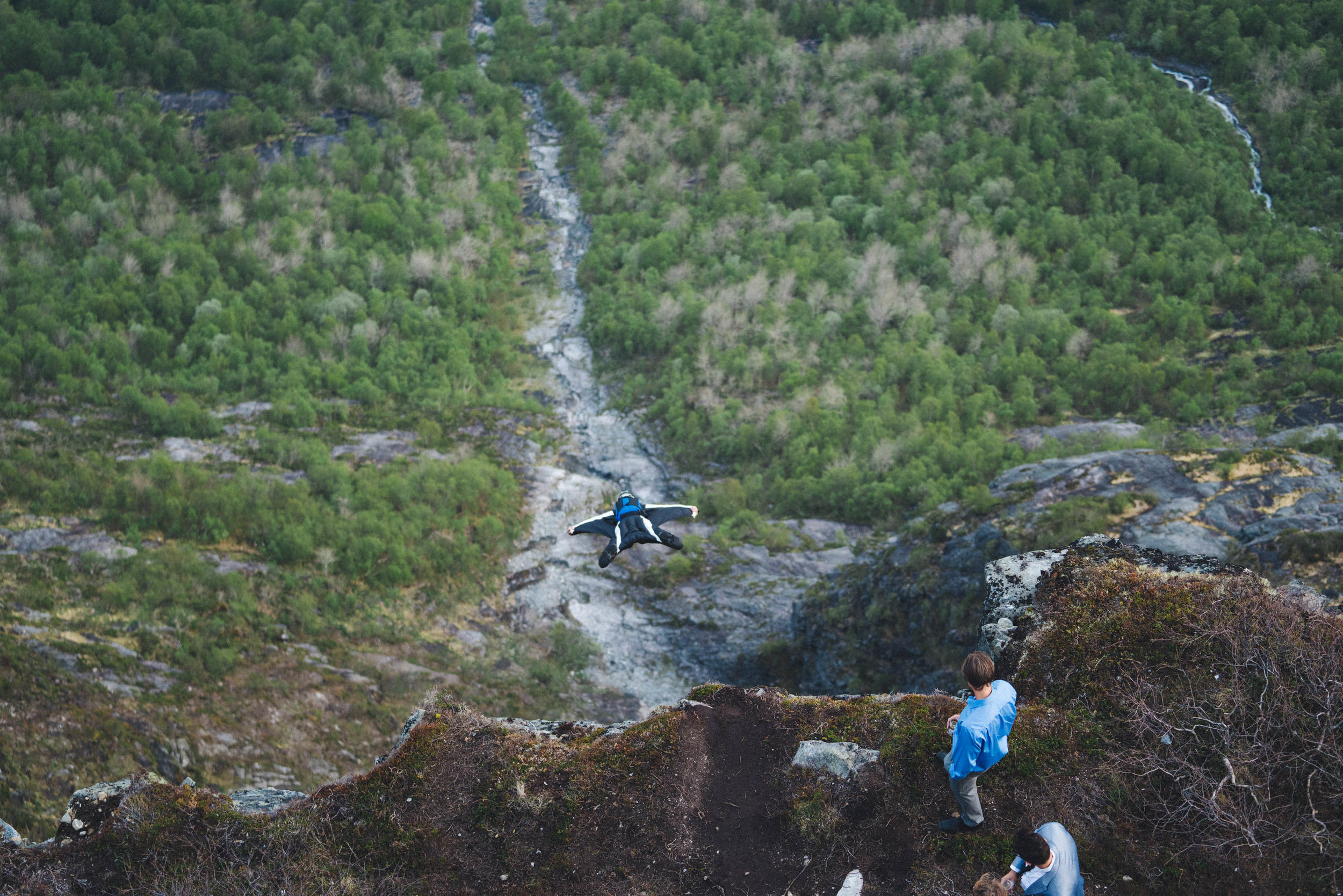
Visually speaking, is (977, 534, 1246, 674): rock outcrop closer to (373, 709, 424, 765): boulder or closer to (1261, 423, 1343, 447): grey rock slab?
(373, 709, 424, 765): boulder

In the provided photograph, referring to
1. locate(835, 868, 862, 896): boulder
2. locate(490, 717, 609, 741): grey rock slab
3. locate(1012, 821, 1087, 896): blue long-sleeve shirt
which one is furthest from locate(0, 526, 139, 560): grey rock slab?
locate(1012, 821, 1087, 896): blue long-sleeve shirt

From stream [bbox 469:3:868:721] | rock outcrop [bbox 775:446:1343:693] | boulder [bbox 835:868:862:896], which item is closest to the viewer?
boulder [bbox 835:868:862:896]

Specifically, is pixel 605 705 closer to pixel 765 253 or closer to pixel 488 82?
pixel 765 253

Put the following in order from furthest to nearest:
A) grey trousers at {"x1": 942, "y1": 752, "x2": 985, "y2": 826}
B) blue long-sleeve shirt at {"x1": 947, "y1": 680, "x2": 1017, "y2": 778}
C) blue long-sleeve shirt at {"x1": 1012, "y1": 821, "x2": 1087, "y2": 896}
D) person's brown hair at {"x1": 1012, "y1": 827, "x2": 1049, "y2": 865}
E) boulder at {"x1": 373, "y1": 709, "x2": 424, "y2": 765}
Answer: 1. boulder at {"x1": 373, "y1": 709, "x2": 424, "y2": 765}
2. grey trousers at {"x1": 942, "y1": 752, "x2": 985, "y2": 826}
3. blue long-sleeve shirt at {"x1": 947, "y1": 680, "x2": 1017, "y2": 778}
4. blue long-sleeve shirt at {"x1": 1012, "y1": 821, "x2": 1087, "y2": 896}
5. person's brown hair at {"x1": 1012, "y1": 827, "x2": 1049, "y2": 865}

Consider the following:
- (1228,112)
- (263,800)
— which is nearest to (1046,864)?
(263,800)

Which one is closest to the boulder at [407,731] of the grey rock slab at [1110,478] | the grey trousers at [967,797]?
the grey trousers at [967,797]

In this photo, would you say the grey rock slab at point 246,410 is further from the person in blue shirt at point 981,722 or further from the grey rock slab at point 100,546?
the person in blue shirt at point 981,722
